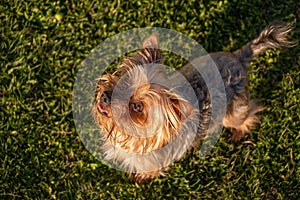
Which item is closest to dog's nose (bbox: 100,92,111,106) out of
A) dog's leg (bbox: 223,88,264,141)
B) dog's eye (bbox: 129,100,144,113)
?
dog's eye (bbox: 129,100,144,113)

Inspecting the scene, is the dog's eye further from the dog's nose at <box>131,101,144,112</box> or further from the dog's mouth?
the dog's mouth

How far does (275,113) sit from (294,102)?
0.19m

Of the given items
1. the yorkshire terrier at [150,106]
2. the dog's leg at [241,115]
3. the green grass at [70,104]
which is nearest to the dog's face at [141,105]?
the yorkshire terrier at [150,106]

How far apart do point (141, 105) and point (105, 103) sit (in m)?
0.21

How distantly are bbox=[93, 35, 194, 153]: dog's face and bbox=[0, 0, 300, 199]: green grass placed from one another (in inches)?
47.7

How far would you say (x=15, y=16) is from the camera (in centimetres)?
424

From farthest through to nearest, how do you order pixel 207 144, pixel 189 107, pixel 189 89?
A: pixel 207 144 → pixel 189 89 → pixel 189 107

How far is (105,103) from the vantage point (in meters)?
2.72

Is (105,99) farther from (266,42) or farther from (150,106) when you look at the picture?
(266,42)

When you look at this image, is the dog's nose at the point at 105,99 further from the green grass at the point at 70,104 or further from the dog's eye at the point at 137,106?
the green grass at the point at 70,104

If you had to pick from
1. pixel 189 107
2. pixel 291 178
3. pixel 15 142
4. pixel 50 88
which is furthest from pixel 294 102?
pixel 15 142

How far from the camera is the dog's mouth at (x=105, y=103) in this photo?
2707mm

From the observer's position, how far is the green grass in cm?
401

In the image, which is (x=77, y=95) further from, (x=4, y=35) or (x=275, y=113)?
(x=275, y=113)
